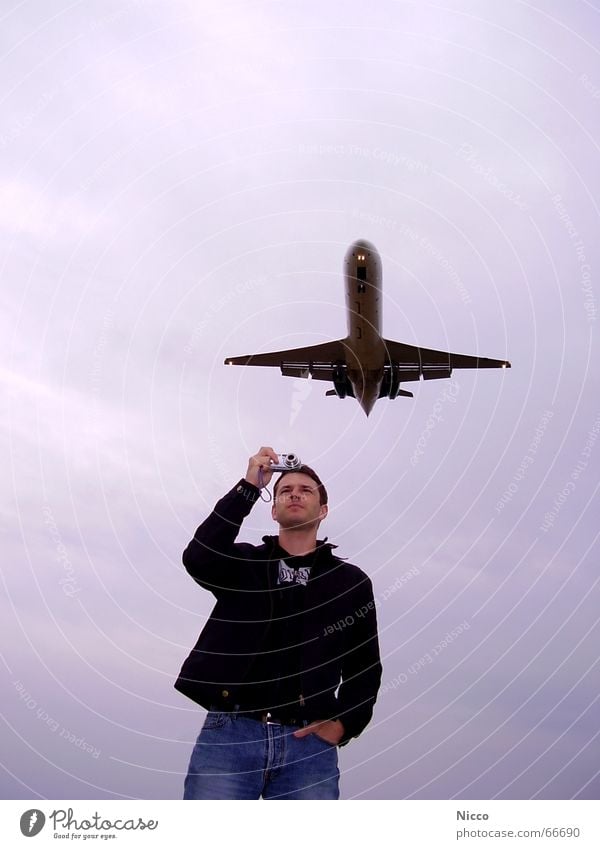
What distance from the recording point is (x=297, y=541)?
1102cm

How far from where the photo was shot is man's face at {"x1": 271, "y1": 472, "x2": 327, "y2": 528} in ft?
35.4

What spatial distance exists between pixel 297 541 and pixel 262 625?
1.52 metres

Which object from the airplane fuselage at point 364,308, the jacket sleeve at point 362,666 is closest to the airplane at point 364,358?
the airplane fuselage at point 364,308

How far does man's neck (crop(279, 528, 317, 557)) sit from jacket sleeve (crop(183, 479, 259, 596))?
78cm

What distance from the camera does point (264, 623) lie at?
10.0 metres

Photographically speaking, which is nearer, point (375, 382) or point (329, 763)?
point (329, 763)

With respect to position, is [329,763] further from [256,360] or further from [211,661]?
[256,360]

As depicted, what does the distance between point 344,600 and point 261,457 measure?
246 cm

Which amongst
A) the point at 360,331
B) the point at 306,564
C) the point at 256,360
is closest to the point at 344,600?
the point at 306,564

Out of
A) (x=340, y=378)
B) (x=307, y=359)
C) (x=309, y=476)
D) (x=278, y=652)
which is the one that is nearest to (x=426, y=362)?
(x=340, y=378)

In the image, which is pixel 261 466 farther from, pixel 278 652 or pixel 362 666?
pixel 362 666

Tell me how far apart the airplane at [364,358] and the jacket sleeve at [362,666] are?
123 feet

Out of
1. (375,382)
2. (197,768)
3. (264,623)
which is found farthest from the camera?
(375,382)

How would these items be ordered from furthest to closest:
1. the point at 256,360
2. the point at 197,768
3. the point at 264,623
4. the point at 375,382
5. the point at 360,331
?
the point at 256,360, the point at 375,382, the point at 360,331, the point at 264,623, the point at 197,768
